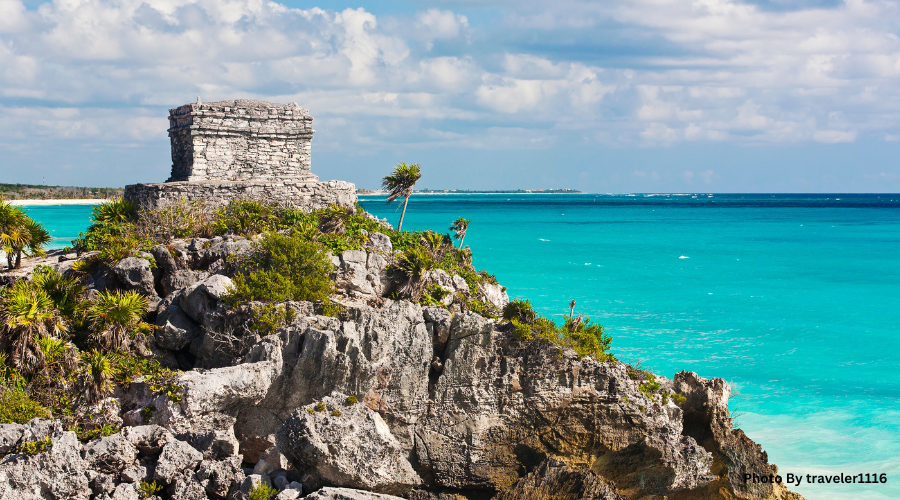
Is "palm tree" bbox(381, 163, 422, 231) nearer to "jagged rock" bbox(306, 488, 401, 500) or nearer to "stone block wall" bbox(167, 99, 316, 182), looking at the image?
"stone block wall" bbox(167, 99, 316, 182)

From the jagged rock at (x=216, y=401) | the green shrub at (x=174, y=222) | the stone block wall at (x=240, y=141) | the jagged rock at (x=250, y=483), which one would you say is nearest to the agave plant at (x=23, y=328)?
the jagged rock at (x=216, y=401)

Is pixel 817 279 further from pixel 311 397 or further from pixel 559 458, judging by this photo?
pixel 311 397

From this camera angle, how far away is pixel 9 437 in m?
10.1

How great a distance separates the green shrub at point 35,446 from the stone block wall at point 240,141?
9.44m

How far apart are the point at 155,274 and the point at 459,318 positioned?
669cm

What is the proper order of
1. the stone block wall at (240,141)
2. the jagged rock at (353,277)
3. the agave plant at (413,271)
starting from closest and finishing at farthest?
the jagged rock at (353,277) → the agave plant at (413,271) → the stone block wall at (240,141)

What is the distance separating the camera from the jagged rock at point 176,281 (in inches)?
567

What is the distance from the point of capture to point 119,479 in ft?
33.8

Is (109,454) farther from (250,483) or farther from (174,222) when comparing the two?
(174,222)

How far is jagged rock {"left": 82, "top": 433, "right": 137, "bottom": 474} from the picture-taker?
1023 centimetres

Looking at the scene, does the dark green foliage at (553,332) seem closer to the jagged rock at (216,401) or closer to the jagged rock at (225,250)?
the jagged rock at (216,401)

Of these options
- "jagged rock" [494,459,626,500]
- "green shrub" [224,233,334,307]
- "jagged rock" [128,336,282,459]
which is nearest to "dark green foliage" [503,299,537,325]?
"jagged rock" [494,459,626,500]

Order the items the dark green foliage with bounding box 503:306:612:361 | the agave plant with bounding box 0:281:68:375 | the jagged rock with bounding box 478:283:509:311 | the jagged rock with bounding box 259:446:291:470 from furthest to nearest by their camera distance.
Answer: the jagged rock with bounding box 478:283:509:311 → the dark green foliage with bounding box 503:306:612:361 → the jagged rock with bounding box 259:446:291:470 → the agave plant with bounding box 0:281:68:375

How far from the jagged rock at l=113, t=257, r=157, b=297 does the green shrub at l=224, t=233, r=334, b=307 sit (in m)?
1.90
